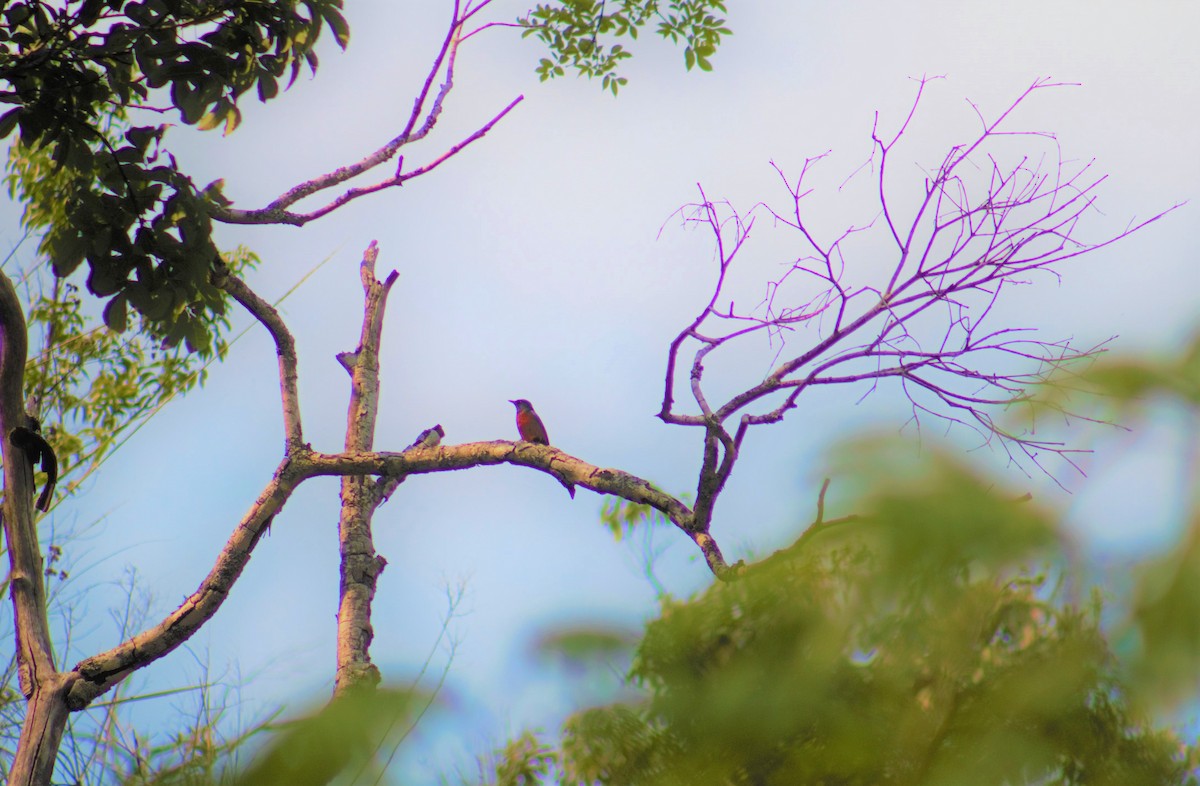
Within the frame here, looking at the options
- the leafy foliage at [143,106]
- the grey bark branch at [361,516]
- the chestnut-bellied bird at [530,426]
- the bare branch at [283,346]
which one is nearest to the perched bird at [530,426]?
the chestnut-bellied bird at [530,426]

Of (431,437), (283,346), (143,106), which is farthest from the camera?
(431,437)

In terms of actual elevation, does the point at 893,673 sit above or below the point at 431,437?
below

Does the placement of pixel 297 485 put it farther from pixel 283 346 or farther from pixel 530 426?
pixel 530 426

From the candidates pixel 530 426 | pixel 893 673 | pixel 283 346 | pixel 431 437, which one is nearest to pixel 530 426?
pixel 530 426

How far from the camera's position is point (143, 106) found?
289cm

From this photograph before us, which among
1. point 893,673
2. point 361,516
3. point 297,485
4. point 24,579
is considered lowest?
point 893,673

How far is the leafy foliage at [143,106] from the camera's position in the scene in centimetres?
274

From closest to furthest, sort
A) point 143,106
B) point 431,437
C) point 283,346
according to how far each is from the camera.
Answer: point 143,106, point 283,346, point 431,437

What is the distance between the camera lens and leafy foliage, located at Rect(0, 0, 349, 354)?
274 cm

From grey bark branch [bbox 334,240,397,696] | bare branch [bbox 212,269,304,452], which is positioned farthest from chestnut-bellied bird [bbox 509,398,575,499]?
bare branch [bbox 212,269,304,452]

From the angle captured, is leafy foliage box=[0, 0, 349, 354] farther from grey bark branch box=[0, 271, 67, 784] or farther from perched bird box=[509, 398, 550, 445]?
perched bird box=[509, 398, 550, 445]

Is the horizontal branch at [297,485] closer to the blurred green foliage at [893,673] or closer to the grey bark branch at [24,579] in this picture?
the grey bark branch at [24,579]

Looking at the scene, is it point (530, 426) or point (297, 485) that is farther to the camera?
point (530, 426)

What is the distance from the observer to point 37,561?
305cm
